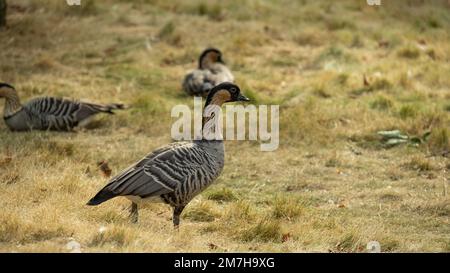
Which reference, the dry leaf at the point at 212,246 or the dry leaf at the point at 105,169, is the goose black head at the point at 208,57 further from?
the dry leaf at the point at 212,246

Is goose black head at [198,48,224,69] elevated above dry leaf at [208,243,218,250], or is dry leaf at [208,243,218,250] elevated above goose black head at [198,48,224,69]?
goose black head at [198,48,224,69]

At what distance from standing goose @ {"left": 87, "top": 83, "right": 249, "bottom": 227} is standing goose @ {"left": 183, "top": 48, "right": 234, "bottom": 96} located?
4.91 metres

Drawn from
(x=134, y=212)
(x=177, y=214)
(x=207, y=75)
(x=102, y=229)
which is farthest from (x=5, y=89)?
(x=102, y=229)

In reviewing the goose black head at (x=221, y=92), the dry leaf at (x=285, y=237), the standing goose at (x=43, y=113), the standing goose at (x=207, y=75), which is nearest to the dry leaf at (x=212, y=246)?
the dry leaf at (x=285, y=237)

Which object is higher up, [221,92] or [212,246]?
[221,92]

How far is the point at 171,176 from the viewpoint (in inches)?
274

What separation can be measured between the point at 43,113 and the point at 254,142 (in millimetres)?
2652

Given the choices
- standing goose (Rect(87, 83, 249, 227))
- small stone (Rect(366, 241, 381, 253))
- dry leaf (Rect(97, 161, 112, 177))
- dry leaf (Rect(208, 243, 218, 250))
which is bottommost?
small stone (Rect(366, 241, 381, 253))

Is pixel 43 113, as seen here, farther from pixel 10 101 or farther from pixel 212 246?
pixel 212 246

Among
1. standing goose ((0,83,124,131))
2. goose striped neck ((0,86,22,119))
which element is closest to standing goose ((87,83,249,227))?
standing goose ((0,83,124,131))

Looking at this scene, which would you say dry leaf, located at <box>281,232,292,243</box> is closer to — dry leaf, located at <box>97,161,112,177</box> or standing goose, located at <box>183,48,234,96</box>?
dry leaf, located at <box>97,161,112,177</box>

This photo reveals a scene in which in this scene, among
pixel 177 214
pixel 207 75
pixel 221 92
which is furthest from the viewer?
pixel 207 75

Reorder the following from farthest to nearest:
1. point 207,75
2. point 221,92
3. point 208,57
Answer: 1. point 208,57
2. point 207,75
3. point 221,92

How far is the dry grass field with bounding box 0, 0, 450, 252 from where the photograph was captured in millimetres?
7023
